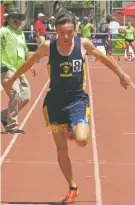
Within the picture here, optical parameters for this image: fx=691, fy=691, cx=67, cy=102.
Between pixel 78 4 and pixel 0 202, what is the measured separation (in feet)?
134

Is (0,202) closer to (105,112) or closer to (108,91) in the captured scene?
(105,112)

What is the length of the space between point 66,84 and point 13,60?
4.63 metres

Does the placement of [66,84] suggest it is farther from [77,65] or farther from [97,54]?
[97,54]

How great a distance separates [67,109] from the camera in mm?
6984

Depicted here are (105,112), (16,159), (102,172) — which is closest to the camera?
(102,172)

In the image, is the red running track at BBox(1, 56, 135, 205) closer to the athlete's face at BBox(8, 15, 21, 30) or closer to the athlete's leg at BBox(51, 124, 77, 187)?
the athlete's leg at BBox(51, 124, 77, 187)

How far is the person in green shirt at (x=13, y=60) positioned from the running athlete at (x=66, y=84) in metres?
4.40

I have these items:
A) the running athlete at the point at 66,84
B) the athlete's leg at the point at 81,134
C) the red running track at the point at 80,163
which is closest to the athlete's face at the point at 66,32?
the running athlete at the point at 66,84

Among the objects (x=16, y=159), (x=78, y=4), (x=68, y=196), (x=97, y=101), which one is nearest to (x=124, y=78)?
(x=68, y=196)

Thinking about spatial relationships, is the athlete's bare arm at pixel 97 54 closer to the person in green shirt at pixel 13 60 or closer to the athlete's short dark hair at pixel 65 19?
the athlete's short dark hair at pixel 65 19

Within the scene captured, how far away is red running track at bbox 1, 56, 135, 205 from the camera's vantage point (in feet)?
24.6

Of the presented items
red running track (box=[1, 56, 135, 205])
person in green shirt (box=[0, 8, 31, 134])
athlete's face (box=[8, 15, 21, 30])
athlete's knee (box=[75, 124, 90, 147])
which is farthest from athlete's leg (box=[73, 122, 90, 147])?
athlete's face (box=[8, 15, 21, 30])

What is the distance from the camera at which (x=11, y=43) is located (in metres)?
11.5

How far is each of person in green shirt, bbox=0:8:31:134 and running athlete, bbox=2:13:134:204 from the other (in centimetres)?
440
